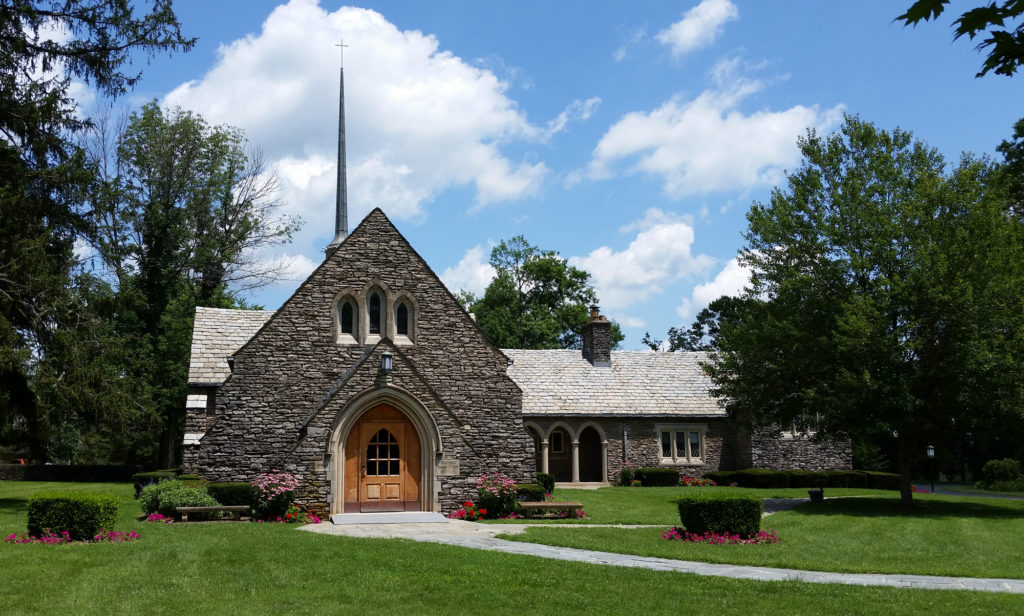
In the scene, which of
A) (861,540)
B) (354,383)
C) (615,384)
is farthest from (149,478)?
(861,540)

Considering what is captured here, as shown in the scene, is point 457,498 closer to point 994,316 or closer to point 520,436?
point 520,436

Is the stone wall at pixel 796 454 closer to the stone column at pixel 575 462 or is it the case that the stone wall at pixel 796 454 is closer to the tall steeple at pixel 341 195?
the stone column at pixel 575 462

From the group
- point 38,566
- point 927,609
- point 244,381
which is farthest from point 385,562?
point 244,381

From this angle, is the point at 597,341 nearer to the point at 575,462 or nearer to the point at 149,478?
the point at 575,462

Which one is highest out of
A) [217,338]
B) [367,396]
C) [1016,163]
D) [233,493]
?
[1016,163]

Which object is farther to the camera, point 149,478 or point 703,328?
point 703,328

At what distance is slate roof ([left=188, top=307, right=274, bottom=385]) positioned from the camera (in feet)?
79.5

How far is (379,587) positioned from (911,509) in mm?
Result: 17822

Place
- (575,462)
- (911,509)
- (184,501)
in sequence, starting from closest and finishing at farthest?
(184,501), (911,509), (575,462)

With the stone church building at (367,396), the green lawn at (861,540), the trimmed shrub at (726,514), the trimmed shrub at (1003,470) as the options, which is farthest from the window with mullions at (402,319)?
the trimmed shrub at (1003,470)

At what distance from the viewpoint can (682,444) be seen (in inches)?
1325

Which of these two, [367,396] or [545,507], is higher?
[367,396]

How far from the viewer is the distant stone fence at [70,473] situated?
37094mm

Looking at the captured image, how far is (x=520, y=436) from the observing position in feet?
68.6
